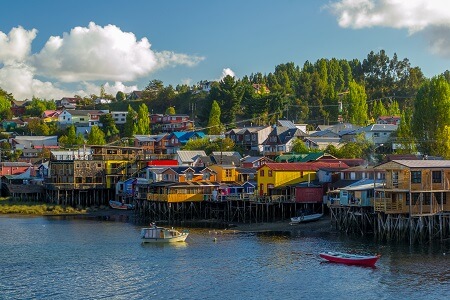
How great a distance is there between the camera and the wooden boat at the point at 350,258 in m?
49.5

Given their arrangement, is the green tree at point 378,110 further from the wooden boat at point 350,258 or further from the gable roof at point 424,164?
the wooden boat at point 350,258

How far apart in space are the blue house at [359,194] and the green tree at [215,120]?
70167 mm

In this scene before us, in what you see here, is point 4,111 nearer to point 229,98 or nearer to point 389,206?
point 229,98

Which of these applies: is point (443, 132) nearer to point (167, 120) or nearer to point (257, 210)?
point (257, 210)

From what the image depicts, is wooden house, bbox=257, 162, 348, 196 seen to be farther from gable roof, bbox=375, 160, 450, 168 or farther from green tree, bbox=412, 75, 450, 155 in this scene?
gable roof, bbox=375, 160, 450, 168

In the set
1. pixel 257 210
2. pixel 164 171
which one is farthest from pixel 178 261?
pixel 164 171

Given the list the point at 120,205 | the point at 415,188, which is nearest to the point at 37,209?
the point at 120,205

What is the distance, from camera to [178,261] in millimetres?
53344

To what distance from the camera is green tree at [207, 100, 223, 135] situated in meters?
136

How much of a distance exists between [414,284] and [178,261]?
18.3m

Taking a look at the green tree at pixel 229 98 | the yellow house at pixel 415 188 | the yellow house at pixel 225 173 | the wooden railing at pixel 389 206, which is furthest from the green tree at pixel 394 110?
the wooden railing at pixel 389 206

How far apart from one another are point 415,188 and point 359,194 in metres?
7.36

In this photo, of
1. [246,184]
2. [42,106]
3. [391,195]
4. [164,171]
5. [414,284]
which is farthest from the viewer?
[42,106]

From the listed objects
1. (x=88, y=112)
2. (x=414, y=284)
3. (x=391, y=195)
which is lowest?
(x=414, y=284)
